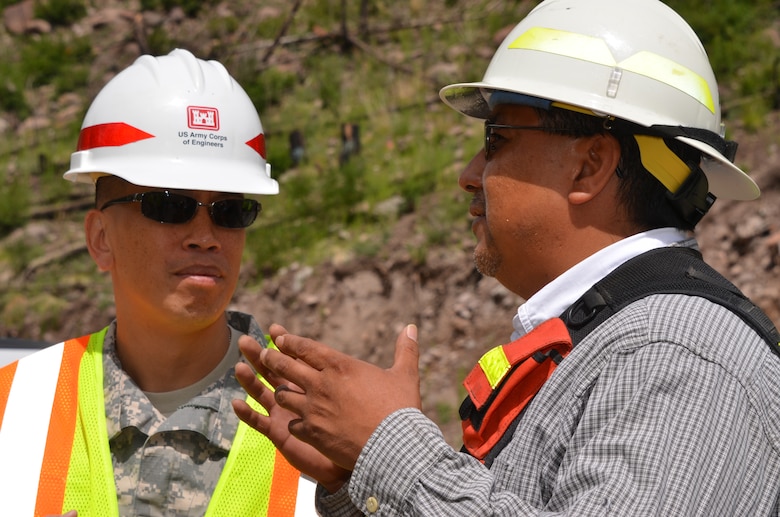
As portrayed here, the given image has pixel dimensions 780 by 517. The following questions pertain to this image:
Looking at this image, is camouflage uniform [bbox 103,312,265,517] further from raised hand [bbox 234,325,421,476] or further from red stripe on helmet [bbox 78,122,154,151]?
raised hand [bbox 234,325,421,476]

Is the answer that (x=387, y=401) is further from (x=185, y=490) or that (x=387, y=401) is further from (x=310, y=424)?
(x=185, y=490)

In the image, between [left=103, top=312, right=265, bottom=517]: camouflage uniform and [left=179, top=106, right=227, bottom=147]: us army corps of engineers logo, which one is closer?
[left=103, top=312, right=265, bottom=517]: camouflage uniform

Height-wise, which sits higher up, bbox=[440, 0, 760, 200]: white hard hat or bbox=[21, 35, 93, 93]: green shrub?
bbox=[440, 0, 760, 200]: white hard hat

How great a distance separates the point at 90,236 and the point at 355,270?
433 cm

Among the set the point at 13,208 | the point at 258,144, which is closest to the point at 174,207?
the point at 258,144

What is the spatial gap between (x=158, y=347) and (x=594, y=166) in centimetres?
157

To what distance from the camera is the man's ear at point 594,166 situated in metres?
2.21

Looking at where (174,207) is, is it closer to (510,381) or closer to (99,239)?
(99,239)

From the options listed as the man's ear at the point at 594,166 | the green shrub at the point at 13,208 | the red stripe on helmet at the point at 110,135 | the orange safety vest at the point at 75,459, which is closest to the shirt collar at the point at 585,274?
the man's ear at the point at 594,166

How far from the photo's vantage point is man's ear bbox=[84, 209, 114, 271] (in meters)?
3.15

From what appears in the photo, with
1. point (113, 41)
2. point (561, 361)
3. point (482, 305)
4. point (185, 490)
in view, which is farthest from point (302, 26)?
point (561, 361)

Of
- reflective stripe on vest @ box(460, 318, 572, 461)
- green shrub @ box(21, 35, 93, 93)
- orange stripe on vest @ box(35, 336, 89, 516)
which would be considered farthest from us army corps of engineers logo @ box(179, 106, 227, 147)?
green shrub @ box(21, 35, 93, 93)

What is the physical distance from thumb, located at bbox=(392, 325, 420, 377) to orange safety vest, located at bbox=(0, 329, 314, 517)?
0.97 meters

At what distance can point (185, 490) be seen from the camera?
9.13 ft
